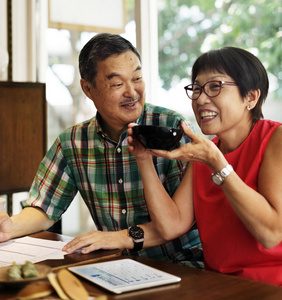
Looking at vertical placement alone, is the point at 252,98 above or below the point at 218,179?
above

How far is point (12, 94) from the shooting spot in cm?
310

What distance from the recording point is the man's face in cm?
195

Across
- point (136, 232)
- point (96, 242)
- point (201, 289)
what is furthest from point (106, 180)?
point (201, 289)

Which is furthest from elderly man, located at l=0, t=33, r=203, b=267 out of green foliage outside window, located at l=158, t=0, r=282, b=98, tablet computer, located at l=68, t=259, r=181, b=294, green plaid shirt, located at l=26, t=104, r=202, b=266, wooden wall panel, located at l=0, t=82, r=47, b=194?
wooden wall panel, located at l=0, t=82, r=47, b=194

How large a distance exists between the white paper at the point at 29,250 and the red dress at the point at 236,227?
507 millimetres

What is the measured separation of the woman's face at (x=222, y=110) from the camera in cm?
159

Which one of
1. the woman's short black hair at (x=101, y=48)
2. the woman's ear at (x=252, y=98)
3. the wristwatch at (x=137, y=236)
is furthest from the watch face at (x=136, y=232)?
the woman's short black hair at (x=101, y=48)

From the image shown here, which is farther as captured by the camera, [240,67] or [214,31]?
[214,31]

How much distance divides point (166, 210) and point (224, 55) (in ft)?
1.94

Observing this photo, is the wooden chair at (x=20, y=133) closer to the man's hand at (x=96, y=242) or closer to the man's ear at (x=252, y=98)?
the man's hand at (x=96, y=242)

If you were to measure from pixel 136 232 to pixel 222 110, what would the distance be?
545 mm

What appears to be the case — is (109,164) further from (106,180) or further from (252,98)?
(252,98)

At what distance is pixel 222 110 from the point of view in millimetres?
1594

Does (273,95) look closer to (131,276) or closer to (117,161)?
(117,161)
